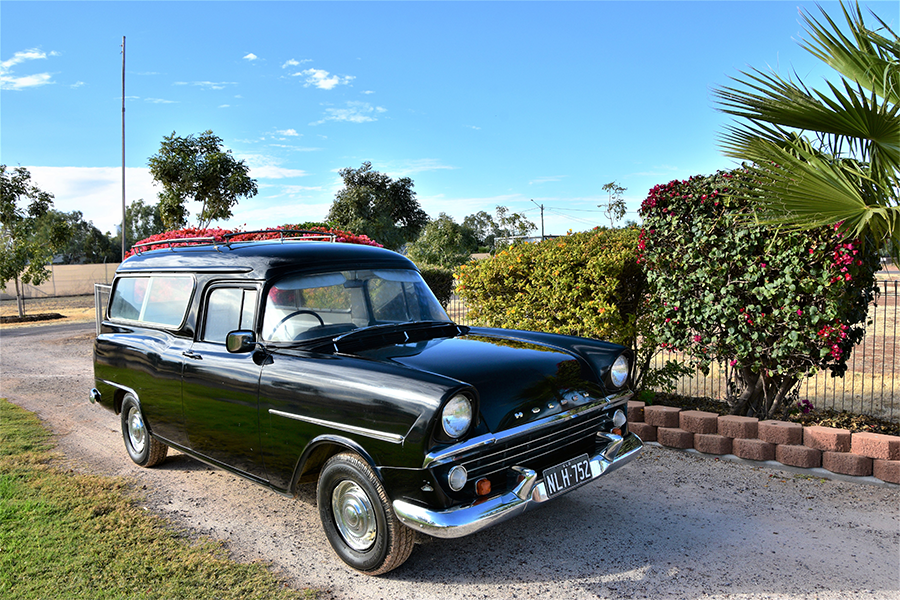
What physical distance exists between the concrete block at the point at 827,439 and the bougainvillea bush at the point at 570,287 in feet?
6.36

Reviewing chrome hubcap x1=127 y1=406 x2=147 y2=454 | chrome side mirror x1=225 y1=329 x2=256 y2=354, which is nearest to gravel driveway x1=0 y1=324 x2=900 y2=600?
chrome hubcap x1=127 y1=406 x2=147 y2=454

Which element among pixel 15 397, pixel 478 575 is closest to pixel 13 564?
pixel 478 575

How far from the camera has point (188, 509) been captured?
4645 mm

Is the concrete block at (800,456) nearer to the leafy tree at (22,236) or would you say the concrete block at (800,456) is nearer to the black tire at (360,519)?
the black tire at (360,519)

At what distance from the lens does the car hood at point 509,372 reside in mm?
3449

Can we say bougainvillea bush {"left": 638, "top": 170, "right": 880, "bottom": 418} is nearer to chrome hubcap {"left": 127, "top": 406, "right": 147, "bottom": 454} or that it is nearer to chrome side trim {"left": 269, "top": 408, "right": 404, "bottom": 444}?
chrome side trim {"left": 269, "top": 408, "right": 404, "bottom": 444}

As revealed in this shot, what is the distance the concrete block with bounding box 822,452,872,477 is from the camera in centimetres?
486

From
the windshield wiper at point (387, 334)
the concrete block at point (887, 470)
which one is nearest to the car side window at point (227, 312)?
the windshield wiper at point (387, 334)

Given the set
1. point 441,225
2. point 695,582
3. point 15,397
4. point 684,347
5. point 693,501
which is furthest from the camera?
point 441,225

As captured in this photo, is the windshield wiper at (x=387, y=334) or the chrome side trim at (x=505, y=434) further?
the windshield wiper at (x=387, y=334)

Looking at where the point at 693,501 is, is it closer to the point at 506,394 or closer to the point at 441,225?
the point at 506,394

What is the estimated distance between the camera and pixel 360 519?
11.9 ft

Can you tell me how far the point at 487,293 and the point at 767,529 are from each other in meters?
4.33

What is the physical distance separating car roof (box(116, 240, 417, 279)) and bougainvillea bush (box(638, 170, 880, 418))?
2.61m
